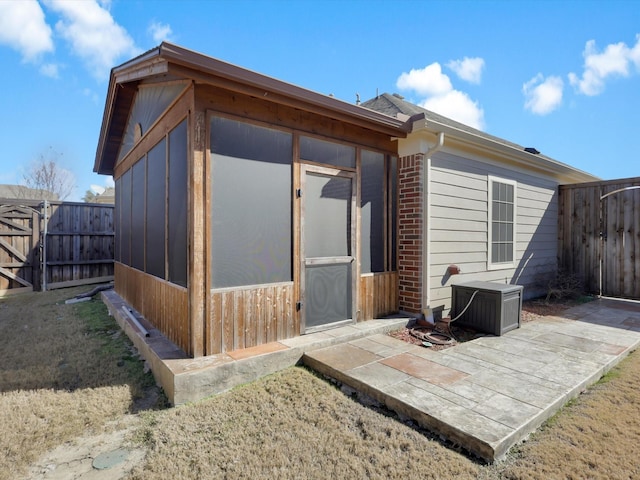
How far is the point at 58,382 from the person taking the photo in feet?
10.3

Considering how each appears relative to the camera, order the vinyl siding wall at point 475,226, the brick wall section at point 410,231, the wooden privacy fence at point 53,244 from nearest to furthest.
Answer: the brick wall section at point 410,231, the vinyl siding wall at point 475,226, the wooden privacy fence at point 53,244

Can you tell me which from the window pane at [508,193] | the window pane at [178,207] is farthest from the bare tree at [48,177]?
the window pane at [508,193]

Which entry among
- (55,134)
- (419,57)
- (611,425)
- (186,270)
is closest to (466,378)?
(611,425)

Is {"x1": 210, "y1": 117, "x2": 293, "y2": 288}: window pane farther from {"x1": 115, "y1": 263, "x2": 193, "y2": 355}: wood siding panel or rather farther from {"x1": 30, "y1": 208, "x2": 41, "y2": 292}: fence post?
{"x1": 30, "y1": 208, "x2": 41, "y2": 292}: fence post

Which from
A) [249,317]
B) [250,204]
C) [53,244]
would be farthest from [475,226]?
[53,244]

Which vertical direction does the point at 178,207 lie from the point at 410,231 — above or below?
above

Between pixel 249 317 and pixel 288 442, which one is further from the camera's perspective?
pixel 249 317

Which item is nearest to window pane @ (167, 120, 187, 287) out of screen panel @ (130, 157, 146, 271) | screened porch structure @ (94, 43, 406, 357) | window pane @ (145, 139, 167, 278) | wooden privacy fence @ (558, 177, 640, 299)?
screened porch structure @ (94, 43, 406, 357)

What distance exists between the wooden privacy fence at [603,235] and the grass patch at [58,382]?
8.53m

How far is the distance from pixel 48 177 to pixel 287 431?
29836 mm

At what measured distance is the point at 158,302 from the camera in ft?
13.5

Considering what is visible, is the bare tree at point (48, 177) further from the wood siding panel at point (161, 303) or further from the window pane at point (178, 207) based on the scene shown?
the window pane at point (178, 207)

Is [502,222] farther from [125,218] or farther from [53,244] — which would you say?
[53,244]

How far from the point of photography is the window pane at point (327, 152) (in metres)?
3.80
